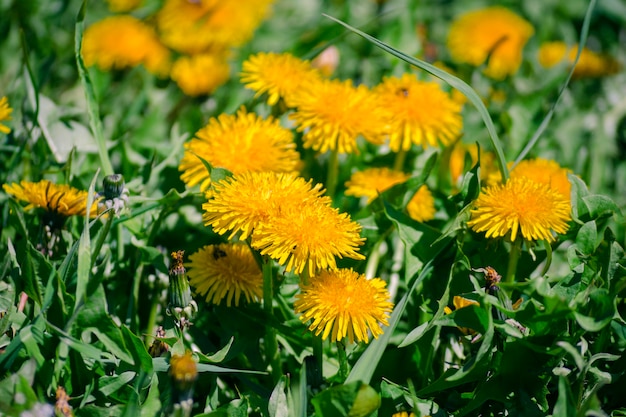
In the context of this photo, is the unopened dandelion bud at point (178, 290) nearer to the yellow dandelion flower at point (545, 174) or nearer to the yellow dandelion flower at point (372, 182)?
the yellow dandelion flower at point (372, 182)

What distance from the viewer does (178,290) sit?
3.54 feet

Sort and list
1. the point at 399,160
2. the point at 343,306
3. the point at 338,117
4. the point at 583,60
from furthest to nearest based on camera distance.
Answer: the point at 583,60
the point at 399,160
the point at 338,117
the point at 343,306

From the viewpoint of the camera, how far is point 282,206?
1.08 m

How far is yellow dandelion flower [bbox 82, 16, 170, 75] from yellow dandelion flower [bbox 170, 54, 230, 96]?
97 mm

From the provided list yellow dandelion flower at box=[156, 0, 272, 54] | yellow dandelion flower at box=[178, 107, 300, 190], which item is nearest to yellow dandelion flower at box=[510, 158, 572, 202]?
yellow dandelion flower at box=[178, 107, 300, 190]

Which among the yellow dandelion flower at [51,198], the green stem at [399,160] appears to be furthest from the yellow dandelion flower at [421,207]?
the yellow dandelion flower at [51,198]

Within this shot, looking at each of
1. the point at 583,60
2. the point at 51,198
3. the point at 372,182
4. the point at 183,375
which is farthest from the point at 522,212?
the point at 583,60

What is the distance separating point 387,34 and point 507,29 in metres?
0.71

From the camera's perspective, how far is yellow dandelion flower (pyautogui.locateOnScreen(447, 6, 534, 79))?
2552mm

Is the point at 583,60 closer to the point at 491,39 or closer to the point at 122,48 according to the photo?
the point at 491,39

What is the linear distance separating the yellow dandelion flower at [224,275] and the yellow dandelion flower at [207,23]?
1.50 metres

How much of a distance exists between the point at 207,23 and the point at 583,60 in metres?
1.50

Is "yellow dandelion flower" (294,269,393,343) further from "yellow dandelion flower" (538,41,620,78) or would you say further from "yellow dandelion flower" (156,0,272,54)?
"yellow dandelion flower" (538,41,620,78)

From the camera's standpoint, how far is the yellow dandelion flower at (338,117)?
137cm
